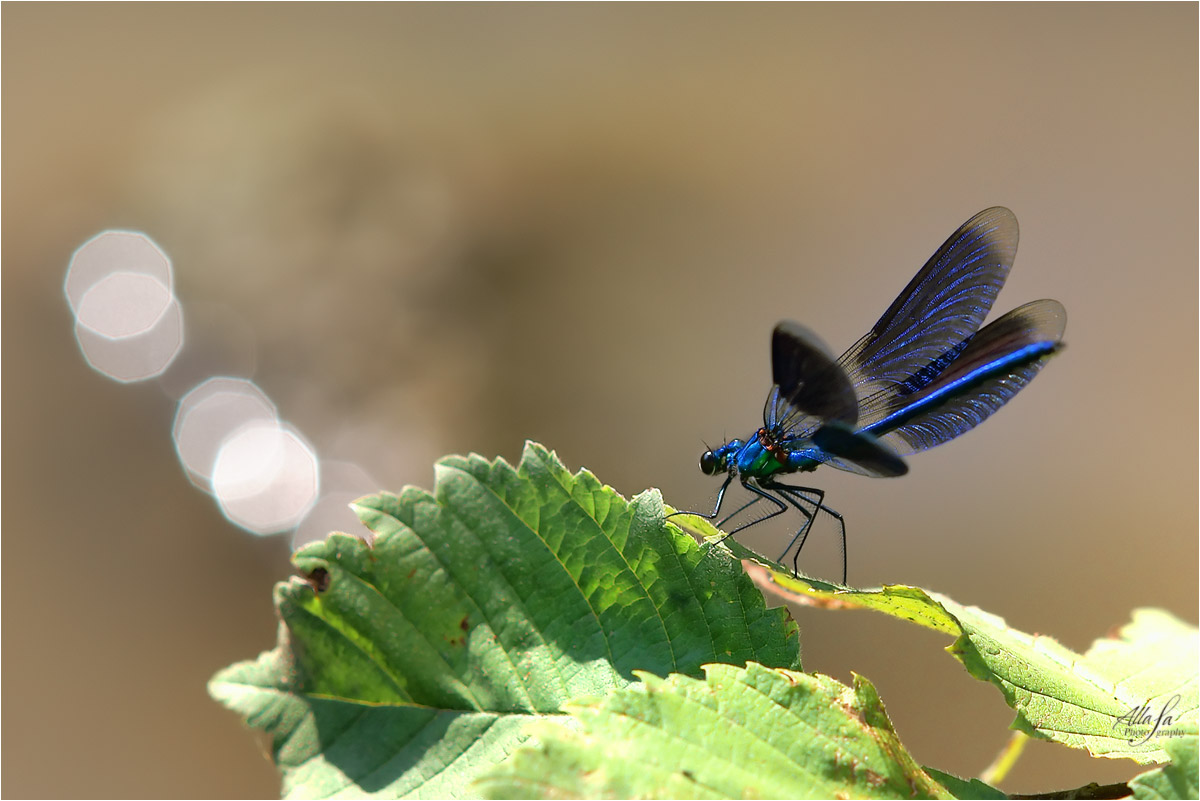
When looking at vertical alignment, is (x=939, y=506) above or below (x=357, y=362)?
below

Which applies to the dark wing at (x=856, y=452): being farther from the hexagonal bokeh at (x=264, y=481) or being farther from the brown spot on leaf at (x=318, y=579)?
the hexagonal bokeh at (x=264, y=481)

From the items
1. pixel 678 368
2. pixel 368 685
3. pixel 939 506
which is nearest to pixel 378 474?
pixel 678 368

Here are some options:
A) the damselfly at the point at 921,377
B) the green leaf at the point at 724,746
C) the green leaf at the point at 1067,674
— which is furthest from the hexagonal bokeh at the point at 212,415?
the green leaf at the point at 724,746

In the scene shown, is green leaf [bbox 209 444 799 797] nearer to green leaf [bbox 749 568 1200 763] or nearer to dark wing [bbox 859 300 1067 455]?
green leaf [bbox 749 568 1200 763]

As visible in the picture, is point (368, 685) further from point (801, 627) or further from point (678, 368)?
point (678, 368)

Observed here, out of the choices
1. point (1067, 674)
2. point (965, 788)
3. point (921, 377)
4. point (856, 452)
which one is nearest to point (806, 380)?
point (856, 452)

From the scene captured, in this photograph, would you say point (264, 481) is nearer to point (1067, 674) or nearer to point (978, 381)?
point (978, 381)
